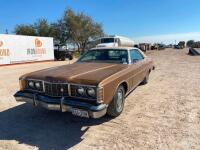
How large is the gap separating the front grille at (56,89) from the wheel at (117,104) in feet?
3.29

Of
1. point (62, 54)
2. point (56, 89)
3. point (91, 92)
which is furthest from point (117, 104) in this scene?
point (62, 54)

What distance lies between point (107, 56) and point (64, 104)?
Answer: 255 cm

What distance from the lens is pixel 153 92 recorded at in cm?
731

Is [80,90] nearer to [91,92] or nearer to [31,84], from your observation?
[91,92]

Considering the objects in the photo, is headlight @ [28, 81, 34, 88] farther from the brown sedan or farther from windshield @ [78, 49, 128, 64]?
windshield @ [78, 49, 128, 64]

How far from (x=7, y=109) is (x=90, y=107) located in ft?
9.54

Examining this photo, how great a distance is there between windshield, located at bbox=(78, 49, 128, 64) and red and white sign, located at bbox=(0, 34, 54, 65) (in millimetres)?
14614

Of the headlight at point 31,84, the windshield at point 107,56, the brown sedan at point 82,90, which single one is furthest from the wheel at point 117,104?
the headlight at point 31,84

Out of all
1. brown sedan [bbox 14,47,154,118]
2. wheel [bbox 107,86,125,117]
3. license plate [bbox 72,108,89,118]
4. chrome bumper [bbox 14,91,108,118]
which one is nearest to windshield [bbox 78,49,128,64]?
brown sedan [bbox 14,47,154,118]

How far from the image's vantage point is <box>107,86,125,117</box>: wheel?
4.65 metres

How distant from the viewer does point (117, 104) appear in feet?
15.9

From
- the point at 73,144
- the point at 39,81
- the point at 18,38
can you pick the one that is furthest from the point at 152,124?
the point at 18,38

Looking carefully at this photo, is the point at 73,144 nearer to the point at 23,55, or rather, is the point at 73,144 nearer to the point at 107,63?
the point at 107,63

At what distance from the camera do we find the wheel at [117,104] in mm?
4654
